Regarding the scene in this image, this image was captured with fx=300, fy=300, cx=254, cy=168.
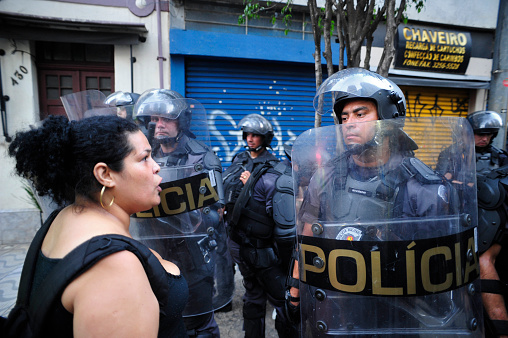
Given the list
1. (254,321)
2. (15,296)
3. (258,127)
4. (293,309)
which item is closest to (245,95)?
(258,127)

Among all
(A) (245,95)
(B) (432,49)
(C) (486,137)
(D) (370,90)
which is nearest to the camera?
(D) (370,90)

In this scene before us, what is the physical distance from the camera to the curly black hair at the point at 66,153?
1.11 metres

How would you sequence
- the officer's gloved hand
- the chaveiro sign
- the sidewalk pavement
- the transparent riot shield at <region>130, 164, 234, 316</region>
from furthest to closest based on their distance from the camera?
1. the chaveiro sign
2. the sidewalk pavement
3. the transparent riot shield at <region>130, 164, 234, 316</region>
4. the officer's gloved hand

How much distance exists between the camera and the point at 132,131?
1.28m

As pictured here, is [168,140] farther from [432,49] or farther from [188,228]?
[432,49]

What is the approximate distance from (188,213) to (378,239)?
139 cm

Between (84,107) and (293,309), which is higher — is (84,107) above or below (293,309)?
above

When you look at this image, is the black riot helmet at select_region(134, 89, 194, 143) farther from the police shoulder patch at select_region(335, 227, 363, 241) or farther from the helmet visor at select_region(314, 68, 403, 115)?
the police shoulder patch at select_region(335, 227, 363, 241)

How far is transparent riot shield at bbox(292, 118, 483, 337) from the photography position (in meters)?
1.18

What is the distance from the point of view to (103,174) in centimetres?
115

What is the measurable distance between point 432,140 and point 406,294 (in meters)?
0.64

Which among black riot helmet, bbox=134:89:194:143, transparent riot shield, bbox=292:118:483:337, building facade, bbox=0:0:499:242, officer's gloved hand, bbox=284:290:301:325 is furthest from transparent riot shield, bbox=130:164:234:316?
building facade, bbox=0:0:499:242

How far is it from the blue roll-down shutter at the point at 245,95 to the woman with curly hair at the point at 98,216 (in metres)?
5.59

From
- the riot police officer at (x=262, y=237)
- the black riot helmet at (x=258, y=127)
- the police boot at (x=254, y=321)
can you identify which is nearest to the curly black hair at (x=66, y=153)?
the riot police officer at (x=262, y=237)
